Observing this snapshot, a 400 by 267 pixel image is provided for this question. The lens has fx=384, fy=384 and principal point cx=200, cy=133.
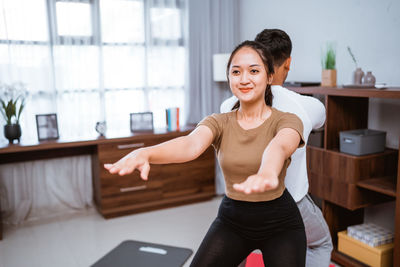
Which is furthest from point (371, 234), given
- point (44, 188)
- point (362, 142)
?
point (44, 188)

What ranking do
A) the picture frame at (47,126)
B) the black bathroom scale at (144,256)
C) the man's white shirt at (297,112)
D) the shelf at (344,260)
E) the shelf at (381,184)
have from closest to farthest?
the man's white shirt at (297,112) < the shelf at (381,184) < the shelf at (344,260) < the black bathroom scale at (144,256) < the picture frame at (47,126)

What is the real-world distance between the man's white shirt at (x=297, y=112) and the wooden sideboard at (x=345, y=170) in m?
0.78

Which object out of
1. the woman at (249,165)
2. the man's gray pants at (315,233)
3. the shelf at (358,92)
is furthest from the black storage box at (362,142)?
the woman at (249,165)

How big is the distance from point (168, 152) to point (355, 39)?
220 cm

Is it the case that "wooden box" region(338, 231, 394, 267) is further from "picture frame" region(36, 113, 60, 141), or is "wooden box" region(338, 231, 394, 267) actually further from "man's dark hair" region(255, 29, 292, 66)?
"picture frame" region(36, 113, 60, 141)

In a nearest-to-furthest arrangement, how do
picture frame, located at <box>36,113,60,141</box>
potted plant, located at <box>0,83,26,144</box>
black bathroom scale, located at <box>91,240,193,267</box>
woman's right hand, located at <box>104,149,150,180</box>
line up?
woman's right hand, located at <box>104,149,150,180</box>, black bathroom scale, located at <box>91,240,193,267</box>, potted plant, located at <box>0,83,26,144</box>, picture frame, located at <box>36,113,60,141</box>

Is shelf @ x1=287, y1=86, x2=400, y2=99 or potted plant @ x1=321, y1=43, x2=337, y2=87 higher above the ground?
potted plant @ x1=321, y1=43, x2=337, y2=87

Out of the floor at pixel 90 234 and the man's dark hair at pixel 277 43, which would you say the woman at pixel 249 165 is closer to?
the man's dark hair at pixel 277 43

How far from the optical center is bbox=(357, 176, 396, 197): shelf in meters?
2.34

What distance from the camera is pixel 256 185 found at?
1020mm

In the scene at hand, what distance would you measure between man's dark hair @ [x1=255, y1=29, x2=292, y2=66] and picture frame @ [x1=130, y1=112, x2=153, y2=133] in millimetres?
2322

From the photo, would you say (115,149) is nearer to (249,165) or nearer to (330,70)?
(330,70)

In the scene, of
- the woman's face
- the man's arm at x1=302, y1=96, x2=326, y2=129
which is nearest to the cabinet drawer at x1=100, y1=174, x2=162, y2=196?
the man's arm at x1=302, y1=96, x2=326, y2=129

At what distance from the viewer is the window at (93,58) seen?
3.54 meters
